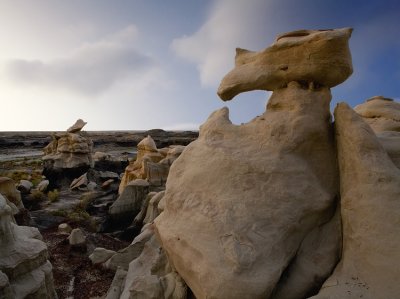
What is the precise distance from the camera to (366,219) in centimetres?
394

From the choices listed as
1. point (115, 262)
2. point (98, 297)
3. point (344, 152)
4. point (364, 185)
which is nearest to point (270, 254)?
point (364, 185)

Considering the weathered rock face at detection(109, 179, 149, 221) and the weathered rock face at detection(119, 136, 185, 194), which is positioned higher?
the weathered rock face at detection(119, 136, 185, 194)

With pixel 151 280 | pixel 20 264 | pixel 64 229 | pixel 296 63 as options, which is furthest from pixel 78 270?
pixel 296 63

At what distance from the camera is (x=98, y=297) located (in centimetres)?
823

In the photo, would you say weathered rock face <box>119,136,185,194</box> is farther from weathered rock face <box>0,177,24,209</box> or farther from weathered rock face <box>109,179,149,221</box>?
weathered rock face <box>0,177,24,209</box>

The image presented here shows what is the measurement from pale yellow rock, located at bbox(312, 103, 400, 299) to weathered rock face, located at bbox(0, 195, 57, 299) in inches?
189

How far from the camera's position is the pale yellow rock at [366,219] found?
3.61 m

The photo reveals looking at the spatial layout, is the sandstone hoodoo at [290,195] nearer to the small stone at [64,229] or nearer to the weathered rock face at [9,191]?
the small stone at [64,229]

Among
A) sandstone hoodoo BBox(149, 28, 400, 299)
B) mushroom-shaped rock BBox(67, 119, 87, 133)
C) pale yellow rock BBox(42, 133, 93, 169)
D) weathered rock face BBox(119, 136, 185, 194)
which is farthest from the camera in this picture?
mushroom-shaped rock BBox(67, 119, 87, 133)

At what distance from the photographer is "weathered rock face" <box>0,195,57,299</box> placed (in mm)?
5797

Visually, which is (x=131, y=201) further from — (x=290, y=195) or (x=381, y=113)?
(x=290, y=195)

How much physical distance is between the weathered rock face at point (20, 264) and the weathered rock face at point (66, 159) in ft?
66.1

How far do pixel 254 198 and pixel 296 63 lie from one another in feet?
6.40

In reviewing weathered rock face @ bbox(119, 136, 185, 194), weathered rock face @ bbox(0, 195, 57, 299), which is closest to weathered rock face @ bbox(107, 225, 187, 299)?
weathered rock face @ bbox(0, 195, 57, 299)
